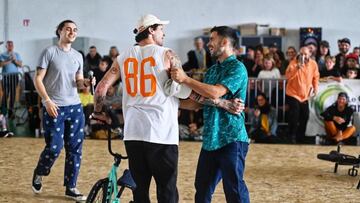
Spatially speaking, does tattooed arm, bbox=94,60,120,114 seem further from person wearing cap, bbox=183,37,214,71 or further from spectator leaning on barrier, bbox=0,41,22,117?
person wearing cap, bbox=183,37,214,71

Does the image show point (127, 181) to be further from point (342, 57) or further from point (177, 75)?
point (342, 57)

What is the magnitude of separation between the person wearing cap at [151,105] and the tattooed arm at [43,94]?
67.1 inches

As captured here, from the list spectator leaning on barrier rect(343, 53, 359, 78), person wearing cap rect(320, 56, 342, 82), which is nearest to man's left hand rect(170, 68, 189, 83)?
person wearing cap rect(320, 56, 342, 82)

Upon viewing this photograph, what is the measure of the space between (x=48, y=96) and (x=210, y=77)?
77.4 inches

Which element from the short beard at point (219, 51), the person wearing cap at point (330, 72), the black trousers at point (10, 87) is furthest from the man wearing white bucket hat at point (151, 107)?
the black trousers at point (10, 87)

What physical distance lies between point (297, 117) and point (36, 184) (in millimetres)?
6013

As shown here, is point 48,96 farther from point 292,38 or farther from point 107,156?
point 292,38

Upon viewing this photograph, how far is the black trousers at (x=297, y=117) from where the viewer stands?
10977mm

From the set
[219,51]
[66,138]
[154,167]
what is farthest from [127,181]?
[66,138]

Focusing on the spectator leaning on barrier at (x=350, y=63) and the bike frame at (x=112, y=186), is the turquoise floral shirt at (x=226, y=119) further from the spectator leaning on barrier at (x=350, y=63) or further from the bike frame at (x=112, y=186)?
the spectator leaning on barrier at (x=350, y=63)

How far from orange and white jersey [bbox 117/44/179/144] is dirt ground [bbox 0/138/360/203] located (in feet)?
6.83

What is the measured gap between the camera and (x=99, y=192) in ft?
15.1

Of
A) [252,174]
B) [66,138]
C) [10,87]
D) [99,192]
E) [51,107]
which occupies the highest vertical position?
[51,107]

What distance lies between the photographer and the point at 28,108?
12.3 meters
